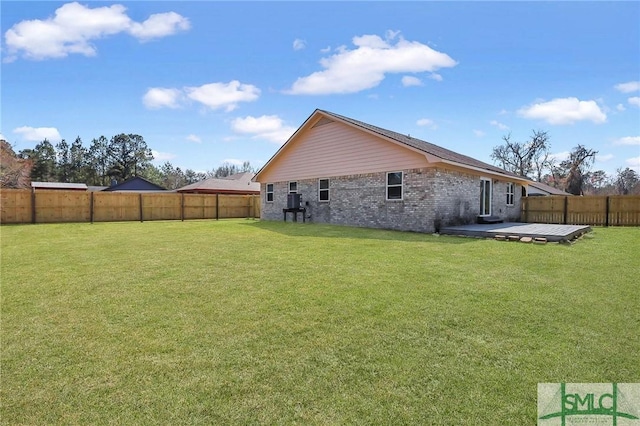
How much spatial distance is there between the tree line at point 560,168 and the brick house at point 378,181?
29.9 metres

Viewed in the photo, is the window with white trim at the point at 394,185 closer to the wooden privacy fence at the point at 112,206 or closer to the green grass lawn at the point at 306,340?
the green grass lawn at the point at 306,340

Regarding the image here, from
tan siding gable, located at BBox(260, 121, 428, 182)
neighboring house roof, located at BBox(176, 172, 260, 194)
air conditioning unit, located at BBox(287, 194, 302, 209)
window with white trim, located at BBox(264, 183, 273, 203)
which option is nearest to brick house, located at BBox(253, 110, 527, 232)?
tan siding gable, located at BBox(260, 121, 428, 182)

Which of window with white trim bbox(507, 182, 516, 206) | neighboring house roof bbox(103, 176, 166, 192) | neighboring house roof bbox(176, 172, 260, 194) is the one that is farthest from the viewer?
neighboring house roof bbox(103, 176, 166, 192)

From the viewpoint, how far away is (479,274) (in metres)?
5.70

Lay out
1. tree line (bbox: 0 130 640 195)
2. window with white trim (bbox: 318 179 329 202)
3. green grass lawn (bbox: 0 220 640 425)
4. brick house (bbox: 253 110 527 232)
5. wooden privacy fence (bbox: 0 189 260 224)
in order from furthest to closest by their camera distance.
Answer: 1. tree line (bbox: 0 130 640 195)
2. wooden privacy fence (bbox: 0 189 260 224)
3. window with white trim (bbox: 318 179 329 202)
4. brick house (bbox: 253 110 527 232)
5. green grass lawn (bbox: 0 220 640 425)

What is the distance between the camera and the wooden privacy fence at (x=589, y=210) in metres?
16.3

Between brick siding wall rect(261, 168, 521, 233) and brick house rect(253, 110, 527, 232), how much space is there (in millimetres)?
35

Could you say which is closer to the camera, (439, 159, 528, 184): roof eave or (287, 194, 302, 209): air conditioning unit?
(439, 159, 528, 184): roof eave

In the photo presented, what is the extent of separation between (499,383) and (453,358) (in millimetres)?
426

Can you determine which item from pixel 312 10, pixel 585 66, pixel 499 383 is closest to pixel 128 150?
pixel 312 10

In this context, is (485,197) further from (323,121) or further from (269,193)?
(269,193)

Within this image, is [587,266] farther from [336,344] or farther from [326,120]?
[326,120]

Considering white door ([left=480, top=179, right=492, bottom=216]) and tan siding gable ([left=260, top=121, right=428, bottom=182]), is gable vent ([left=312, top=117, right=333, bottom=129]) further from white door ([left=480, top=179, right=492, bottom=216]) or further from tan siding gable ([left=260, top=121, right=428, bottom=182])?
white door ([left=480, top=179, right=492, bottom=216])

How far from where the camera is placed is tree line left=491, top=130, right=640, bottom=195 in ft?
135
